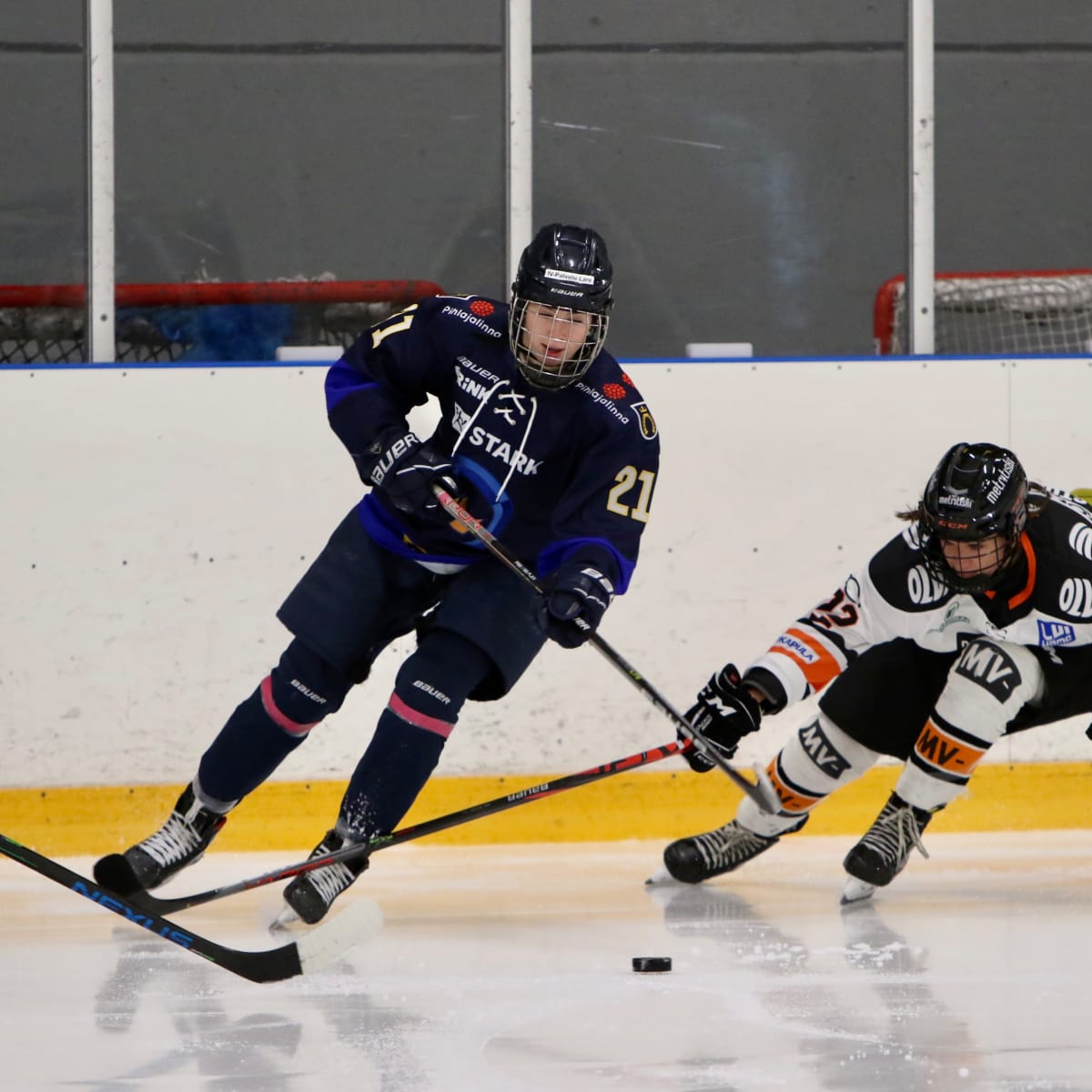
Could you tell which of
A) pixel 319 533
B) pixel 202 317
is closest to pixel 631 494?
pixel 319 533

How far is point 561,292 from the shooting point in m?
2.80

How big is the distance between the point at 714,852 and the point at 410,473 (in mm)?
1098

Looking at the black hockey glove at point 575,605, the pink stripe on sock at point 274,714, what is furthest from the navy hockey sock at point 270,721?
the black hockey glove at point 575,605

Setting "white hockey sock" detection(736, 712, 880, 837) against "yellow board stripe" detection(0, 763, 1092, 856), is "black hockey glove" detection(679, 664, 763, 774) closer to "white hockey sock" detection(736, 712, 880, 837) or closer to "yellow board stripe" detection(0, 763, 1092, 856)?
"white hockey sock" detection(736, 712, 880, 837)

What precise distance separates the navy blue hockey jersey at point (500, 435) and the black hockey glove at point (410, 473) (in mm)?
39

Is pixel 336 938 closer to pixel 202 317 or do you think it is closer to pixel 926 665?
pixel 926 665

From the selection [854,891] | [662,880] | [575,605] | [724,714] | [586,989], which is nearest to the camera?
[586,989]

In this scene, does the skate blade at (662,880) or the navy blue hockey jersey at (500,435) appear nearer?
the navy blue hockey jersey at (500,435)

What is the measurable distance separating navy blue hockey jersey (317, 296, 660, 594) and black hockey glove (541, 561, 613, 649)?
9 cm

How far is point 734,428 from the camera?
4062 millimetres

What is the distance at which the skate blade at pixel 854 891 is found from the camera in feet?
10.6

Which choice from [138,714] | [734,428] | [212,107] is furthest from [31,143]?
[734,428]

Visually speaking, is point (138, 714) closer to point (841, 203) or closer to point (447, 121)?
point (447, 121)

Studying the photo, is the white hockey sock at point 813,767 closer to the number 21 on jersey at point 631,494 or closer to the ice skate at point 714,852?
the ice skate at point 714,852
